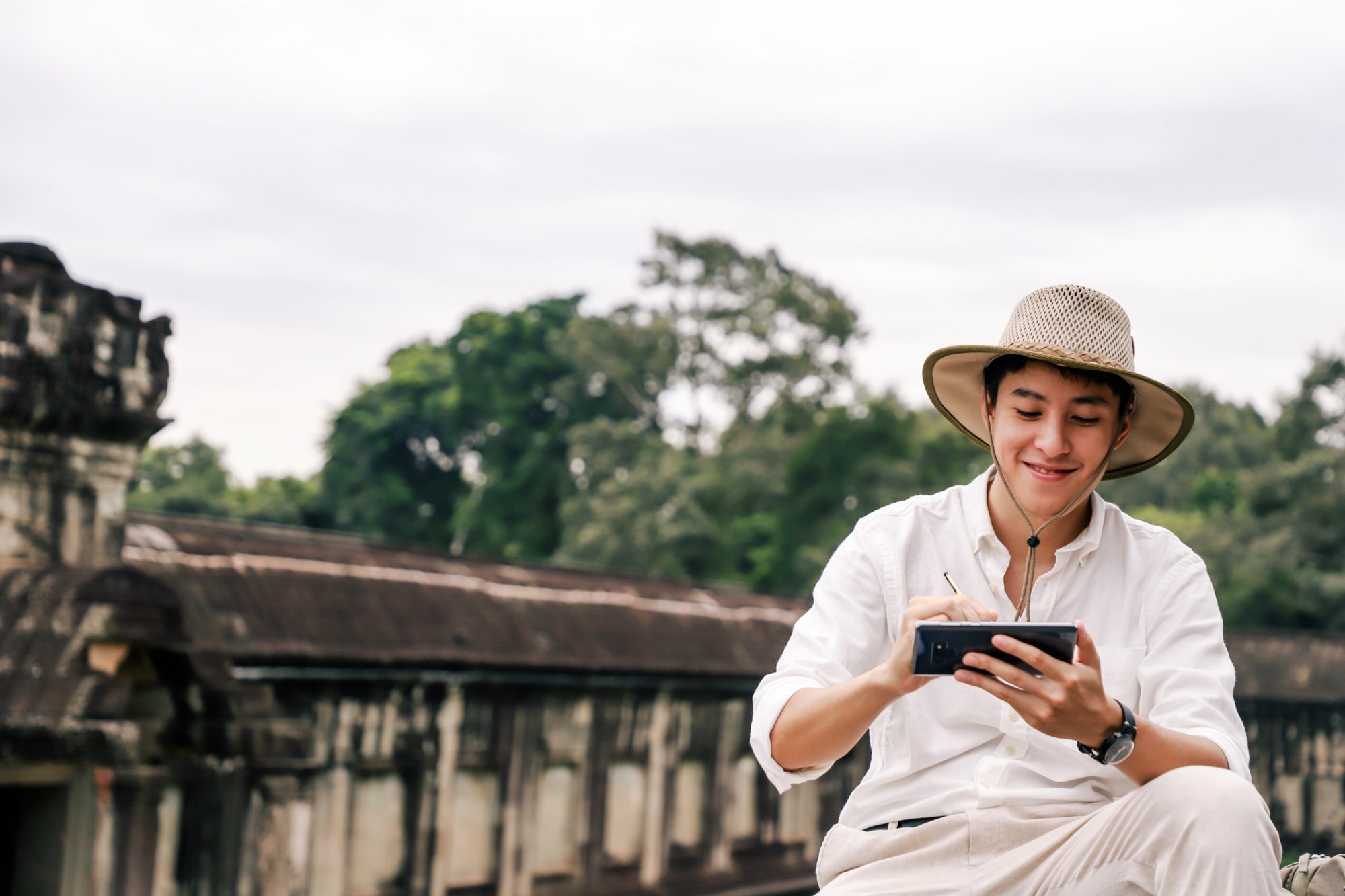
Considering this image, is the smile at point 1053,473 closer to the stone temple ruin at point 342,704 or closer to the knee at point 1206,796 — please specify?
the knee at point 1206,796

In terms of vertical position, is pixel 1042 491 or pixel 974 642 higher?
pixel 1042 491

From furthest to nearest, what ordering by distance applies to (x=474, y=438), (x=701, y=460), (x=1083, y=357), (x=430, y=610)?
(x=474, y=438) → (x=701, y=460) → (x=430, y=610) → (x=1083, y=357)

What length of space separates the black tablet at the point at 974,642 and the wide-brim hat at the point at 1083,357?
26.3 inches

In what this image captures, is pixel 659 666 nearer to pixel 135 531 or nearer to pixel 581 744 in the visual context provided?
pixel 581 744

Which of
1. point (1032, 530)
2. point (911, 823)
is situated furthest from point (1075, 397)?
point (911, 823)

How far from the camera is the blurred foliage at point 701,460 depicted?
31172 millimetres

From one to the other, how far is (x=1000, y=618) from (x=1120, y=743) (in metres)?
0.57

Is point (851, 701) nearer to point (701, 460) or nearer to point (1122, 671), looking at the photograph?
Answer: point (1122, 671)

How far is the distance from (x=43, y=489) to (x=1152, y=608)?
849cm

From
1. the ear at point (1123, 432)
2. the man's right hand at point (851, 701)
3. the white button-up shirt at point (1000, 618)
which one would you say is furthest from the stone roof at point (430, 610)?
the ear at point (1123, 432)

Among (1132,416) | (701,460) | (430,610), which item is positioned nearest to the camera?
(1132,416)

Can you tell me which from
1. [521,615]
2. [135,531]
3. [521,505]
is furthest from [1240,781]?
[521,505]

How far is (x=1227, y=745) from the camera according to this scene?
2.73 m

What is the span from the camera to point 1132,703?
2.99m
